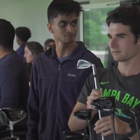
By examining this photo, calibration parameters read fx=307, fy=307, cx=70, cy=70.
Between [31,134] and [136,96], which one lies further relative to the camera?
[31,134]

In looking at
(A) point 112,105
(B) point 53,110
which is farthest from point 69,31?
(A) point 112,105

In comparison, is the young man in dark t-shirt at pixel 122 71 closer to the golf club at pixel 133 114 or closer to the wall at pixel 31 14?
the golf club at pixel 133 114

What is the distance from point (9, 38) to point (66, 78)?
0.59 meters

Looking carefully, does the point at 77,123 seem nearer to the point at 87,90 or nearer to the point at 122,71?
the point at 87,90

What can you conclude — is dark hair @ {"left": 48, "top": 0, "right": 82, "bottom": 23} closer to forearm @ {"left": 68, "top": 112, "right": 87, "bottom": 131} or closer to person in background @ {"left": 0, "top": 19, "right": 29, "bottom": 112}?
person in background @ {"left": 0, "top": 19, "right": 29, "bottom": 112}

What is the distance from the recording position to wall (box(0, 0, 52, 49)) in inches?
219

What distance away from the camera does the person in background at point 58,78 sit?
1.63m

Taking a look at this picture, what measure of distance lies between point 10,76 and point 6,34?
326 millimetres

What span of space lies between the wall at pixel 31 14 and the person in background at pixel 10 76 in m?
3.56

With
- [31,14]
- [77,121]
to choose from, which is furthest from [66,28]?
[31,14]

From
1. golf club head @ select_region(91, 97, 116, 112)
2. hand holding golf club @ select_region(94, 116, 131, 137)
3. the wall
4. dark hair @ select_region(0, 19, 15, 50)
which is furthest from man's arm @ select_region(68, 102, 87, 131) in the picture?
the wall

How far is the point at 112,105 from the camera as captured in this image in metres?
1.08

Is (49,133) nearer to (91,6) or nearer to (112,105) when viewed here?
(112,105)

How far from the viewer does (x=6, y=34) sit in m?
2.00
